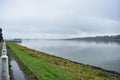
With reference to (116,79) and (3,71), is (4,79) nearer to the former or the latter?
(3,71)

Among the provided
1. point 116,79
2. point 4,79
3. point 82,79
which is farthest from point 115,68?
point 4,79

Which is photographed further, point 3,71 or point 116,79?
point 116,79

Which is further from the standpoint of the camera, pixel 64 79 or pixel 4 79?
pixel 64 79

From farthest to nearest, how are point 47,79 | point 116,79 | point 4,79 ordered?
point 116,79
point 47,79
point 4,79

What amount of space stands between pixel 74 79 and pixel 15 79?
206 inches

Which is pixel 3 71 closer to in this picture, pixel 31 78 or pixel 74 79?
pixel 31 78

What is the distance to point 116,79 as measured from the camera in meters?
30.8

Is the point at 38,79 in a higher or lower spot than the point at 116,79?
higher

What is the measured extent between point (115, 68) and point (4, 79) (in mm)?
36697

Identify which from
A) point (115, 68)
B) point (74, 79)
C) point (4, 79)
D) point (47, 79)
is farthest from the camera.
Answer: point (115, 68)

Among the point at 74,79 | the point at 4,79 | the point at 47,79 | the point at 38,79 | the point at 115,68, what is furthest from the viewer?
the point at 115,68

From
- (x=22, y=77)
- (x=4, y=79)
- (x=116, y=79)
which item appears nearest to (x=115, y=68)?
(x=116, y=79)

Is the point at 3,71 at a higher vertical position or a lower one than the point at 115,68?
higher

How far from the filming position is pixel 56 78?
63.3 ft
